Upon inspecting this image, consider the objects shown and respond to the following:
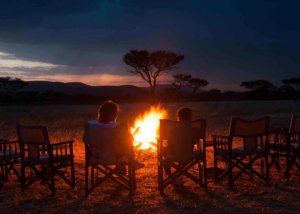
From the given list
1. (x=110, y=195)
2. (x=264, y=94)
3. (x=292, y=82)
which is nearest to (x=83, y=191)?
(x=110, y=195)

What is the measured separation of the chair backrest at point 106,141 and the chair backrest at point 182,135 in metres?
0.51

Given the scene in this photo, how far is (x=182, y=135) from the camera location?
5414 mm

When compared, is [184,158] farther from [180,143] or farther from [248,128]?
[248,128]

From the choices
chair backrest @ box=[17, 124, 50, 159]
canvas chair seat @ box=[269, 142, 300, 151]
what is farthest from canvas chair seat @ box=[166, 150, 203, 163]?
chair backrest @ box=[17, 124, 50, 159]

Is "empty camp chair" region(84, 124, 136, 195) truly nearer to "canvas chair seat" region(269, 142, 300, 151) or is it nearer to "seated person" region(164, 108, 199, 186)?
"seated person" region(164, 108, 199, 186)

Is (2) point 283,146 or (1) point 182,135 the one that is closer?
(1) point 182,135

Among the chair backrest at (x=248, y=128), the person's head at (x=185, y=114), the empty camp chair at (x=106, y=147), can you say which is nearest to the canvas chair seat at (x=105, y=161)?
the empty camp chair at (x=106, y=147)

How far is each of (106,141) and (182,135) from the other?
1.00m

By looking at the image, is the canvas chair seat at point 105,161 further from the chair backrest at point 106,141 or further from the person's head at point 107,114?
the person's head at point 107,114

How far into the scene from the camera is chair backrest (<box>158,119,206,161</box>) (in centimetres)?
541

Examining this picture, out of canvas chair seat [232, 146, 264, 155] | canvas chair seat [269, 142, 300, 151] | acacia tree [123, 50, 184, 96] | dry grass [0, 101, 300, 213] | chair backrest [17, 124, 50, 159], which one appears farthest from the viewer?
acacia tree [123, 50, 184, 96]

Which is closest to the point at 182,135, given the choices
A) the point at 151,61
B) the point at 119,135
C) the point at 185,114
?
the point at 185,114

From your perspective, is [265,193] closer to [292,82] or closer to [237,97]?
[237,97]

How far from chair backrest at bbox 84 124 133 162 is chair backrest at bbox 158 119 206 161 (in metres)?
0.51
